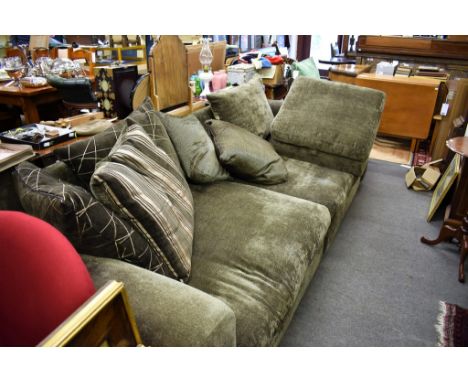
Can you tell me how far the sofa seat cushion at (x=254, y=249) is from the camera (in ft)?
3.86

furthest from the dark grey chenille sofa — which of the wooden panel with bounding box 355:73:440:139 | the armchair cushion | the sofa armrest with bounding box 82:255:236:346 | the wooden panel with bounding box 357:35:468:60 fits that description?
the wooden panel with bounding box 357:35:468:60

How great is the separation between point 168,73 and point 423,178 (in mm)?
2124

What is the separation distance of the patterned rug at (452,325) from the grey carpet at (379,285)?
31 millimetres

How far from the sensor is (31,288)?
0.70m

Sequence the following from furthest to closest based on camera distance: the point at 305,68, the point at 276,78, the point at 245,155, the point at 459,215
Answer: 1. the point at 305,68
2. the point at 276,78
3. the point at 459,215
4. the point at 245,155

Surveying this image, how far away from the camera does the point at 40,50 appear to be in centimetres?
449

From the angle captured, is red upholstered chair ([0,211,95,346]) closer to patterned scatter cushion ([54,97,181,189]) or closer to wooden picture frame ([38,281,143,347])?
→ wooden picture frame ([38,281,143,347])

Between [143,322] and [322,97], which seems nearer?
[143,322]

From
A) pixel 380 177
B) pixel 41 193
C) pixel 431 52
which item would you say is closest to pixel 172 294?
pixel 41 193

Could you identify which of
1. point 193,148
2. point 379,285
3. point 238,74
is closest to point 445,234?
point 379,285

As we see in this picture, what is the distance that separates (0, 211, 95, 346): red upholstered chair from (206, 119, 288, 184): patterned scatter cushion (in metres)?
1.20

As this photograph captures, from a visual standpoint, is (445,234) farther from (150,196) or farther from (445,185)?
(150,196)

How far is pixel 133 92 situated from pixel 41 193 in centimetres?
99
